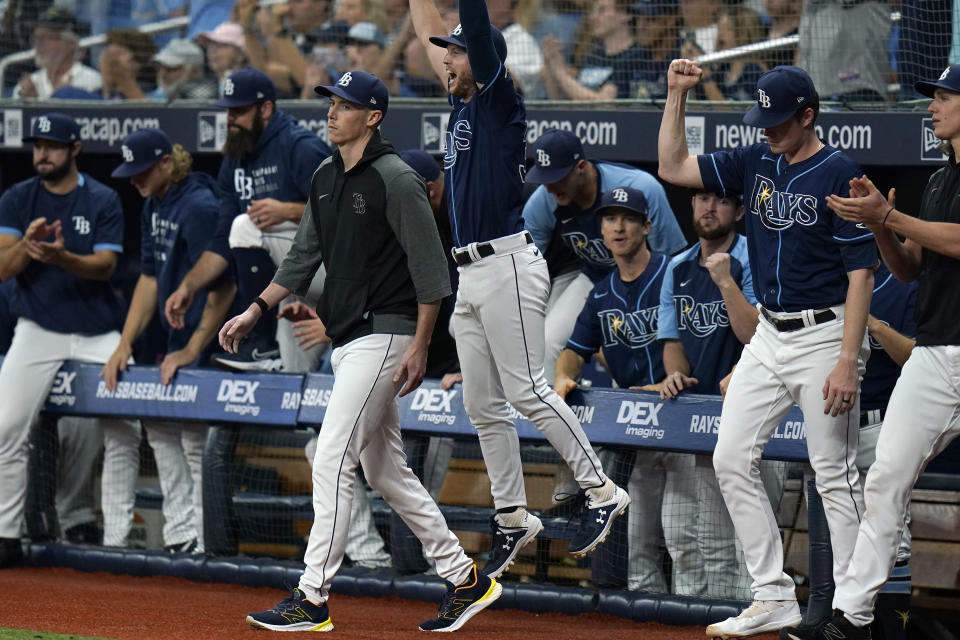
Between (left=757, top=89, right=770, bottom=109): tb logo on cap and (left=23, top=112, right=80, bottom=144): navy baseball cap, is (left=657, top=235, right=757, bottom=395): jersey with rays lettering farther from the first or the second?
(left=23, top=112, right=80, bottom=144): navy baseball cap

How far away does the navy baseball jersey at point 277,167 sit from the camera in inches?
244

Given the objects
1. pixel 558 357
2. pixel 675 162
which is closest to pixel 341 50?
pixel 558 357

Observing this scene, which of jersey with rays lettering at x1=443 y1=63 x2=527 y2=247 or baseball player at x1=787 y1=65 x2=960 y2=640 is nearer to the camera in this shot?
baseball player at x1=787 y1=65 x2=960 y2=640

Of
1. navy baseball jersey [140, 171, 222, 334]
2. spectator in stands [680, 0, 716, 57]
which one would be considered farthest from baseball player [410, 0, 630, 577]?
spectator in stands [680, 0, 716, 57]

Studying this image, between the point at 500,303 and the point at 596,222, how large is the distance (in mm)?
1492

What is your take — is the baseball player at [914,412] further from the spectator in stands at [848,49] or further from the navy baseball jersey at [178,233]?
the navy baseball jersey at [178,233]

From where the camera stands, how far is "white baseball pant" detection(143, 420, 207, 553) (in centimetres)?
647

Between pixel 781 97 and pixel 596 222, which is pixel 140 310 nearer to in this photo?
pixel 596 222

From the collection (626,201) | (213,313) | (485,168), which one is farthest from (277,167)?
(485,168)

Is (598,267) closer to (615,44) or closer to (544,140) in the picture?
(544,140)

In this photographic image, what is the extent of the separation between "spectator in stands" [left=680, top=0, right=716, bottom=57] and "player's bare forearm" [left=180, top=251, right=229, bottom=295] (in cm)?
289

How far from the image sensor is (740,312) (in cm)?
493

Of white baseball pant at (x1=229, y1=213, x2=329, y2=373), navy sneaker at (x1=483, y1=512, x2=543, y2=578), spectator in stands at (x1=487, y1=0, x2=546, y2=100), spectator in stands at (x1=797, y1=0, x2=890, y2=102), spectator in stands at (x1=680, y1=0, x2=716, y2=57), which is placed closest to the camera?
navy sneaker at (x1=483, y1=512, x2=543, y2=578)

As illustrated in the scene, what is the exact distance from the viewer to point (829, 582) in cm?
473
